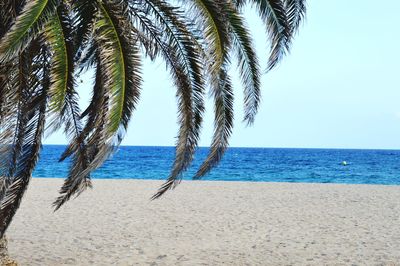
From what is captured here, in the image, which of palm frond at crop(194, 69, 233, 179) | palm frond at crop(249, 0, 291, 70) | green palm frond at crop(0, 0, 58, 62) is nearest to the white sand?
palm frond at crop(194, 69, 233, 179)

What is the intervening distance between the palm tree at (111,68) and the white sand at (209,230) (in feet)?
12.4

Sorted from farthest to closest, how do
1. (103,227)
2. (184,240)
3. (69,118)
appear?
(103,227)
(184,240)
(69,118)

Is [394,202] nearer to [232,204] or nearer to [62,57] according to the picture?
[232,204]

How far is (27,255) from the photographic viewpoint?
1122 centimetres

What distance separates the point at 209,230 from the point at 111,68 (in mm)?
8365

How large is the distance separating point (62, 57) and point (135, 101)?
907 mm

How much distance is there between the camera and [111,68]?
6.20 metres

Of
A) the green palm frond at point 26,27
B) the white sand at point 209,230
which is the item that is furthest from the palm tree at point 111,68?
the white sand at point 209,230

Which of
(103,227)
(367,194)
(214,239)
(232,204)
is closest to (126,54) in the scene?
(214,239)

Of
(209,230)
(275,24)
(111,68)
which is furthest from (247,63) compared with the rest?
(209,230)

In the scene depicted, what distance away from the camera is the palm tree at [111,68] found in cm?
608

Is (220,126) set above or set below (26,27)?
below

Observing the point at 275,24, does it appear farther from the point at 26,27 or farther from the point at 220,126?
the point at 26,27

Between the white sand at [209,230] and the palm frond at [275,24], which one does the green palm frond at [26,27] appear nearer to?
the palm frond at [275,24]
